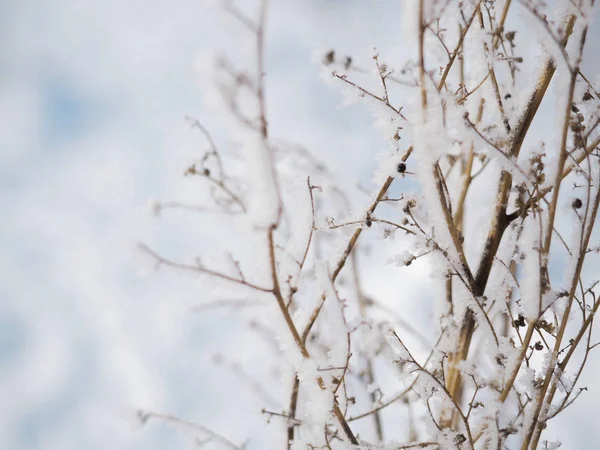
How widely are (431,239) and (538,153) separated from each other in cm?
40

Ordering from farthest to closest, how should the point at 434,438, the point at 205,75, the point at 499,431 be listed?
the point at 434,438 → the point at 499,431 → the point at 205,75

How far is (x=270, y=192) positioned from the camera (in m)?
0.79

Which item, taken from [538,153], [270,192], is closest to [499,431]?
[538,153]

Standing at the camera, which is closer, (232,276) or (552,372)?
(232,276)

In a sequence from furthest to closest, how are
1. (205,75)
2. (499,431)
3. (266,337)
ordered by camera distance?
(266,337) < (499,431) < (205,75)

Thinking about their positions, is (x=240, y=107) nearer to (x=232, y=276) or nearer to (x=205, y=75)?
(x=205, y=75)

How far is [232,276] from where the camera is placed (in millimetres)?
994

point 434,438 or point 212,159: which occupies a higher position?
point 212,159

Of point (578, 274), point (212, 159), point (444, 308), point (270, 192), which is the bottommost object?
point (270, 192)

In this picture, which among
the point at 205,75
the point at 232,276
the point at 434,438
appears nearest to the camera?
the point at 205,75

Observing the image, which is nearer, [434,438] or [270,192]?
[270,192]

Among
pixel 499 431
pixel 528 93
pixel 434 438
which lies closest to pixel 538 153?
pixel 528 93

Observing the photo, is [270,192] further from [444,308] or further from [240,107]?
[444,308]

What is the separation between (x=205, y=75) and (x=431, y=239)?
78cm
